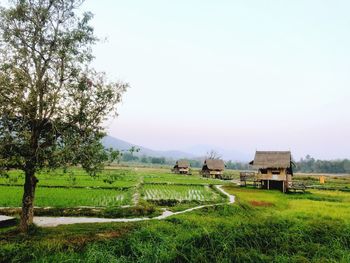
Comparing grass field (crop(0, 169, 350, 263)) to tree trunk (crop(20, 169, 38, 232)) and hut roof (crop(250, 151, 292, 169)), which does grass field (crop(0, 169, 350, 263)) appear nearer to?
tree trunk (crop(20, 169, 38, 232))

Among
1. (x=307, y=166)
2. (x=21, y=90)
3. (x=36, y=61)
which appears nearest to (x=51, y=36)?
(x=36, y=61)

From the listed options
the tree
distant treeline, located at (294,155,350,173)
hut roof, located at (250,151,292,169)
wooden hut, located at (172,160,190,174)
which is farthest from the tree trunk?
distant treeline, located at (294,155,350,173)

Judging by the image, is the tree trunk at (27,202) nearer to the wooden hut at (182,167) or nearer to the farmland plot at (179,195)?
the farmland plot at (179,195)

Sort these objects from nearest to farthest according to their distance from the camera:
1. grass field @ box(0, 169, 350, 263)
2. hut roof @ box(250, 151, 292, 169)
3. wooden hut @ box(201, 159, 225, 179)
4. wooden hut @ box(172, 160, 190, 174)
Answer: grass field @ box(0, 169, 350, 263) < hut roof @ box(250, 151, 292, 169) < wooden hut @ box(201, 159, 225, 179) < wooden hut @ box(172, 160, 190, 174)

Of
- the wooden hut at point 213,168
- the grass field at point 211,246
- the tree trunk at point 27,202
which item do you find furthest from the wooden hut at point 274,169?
the tree trunk at point 27,202

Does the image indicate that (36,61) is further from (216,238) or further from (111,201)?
(111,201)

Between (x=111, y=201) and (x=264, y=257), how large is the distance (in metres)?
17.6

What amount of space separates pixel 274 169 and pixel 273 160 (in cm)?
131

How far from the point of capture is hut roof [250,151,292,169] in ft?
153

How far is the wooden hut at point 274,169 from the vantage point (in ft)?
151

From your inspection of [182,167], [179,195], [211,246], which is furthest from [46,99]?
[182,167]

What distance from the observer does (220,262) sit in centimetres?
881

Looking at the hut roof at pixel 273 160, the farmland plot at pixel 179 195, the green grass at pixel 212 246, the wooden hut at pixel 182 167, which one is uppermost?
the hut roof at pixel 273 160

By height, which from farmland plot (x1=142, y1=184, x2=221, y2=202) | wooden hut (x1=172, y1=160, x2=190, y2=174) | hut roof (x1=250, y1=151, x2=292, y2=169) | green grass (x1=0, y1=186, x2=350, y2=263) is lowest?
farmland plot (x1=142, y1=184, x2=221, y2=202)
